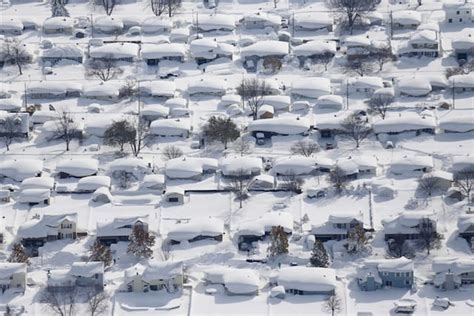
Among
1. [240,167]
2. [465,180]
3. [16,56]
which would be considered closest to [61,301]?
[240,167]

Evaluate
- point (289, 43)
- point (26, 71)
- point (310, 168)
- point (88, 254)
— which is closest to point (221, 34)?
point (289, 43)

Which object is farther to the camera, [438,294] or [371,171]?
[371,171]

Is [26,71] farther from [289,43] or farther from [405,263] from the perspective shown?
[405,263]

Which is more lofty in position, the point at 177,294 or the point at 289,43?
the point at 289,43

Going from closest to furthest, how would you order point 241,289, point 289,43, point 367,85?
1. point 241,289
2. point 367,85
3. point 289,43

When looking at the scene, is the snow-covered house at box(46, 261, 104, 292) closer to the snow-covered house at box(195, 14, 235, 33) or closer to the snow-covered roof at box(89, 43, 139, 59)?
the snow-covered roof at box(89, 43, 139, 59)

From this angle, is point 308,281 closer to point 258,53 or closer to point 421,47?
point 258,53
